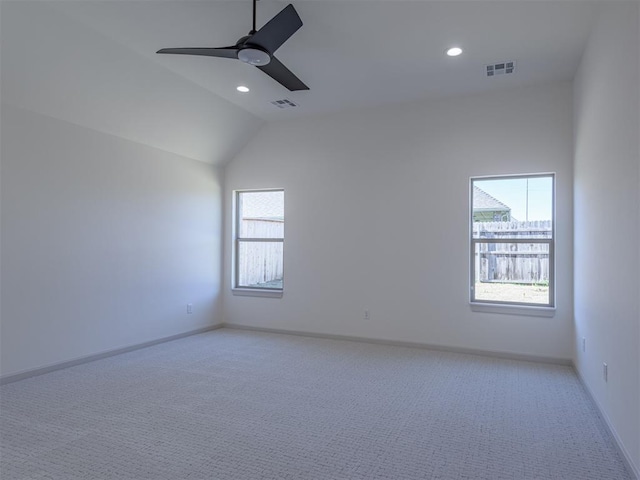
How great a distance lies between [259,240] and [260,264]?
38 cm

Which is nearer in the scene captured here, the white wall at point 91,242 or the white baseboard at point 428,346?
the white wall at point 91,242

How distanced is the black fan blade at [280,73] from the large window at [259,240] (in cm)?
246

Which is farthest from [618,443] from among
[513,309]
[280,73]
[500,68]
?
[280,73]

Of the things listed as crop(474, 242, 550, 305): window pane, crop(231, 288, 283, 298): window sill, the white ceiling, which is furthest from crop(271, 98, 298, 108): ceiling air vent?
crop(474, 242, 550, 305): window pane

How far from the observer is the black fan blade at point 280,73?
337 centimetres

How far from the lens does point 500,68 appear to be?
4207 mm

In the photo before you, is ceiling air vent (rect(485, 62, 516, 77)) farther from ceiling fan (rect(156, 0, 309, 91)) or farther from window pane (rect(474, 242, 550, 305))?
ceiling fan (rect(156, 0, 309, 91))

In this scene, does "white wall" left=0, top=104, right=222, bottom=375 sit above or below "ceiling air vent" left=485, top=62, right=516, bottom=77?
below

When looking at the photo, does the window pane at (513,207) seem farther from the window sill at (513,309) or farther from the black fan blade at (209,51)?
the black fan blade at (209,51)

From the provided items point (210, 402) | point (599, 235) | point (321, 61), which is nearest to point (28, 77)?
→ point (321, 61)

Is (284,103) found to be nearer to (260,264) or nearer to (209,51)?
(209,51)

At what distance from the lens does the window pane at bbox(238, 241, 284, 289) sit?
6227mm

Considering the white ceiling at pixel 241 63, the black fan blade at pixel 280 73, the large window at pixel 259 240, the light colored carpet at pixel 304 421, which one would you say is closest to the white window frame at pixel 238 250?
the large window at pixel 259 240

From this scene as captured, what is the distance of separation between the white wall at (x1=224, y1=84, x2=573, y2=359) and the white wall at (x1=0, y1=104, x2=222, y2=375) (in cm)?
107
